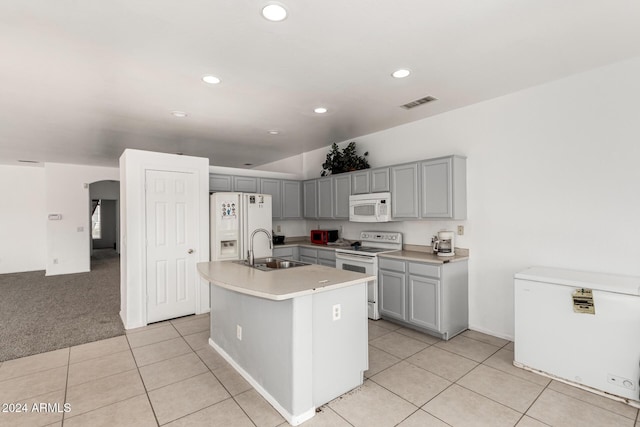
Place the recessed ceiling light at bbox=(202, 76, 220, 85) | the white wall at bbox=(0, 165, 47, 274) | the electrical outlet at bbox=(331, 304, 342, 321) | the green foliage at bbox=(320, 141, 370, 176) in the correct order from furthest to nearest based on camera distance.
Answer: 1. the white wall at bbox=(0, 165, 47, 274)
2. the green foliage at bbox=(320, 141, 370, 176)
3. the recessed ceiling light at bbox=(202, 76, 220, 85)
4. the electrical outlet at bbox=(331, 304, 342, 321)

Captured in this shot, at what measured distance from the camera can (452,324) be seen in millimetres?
3443

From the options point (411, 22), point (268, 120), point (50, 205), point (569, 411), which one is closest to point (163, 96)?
point (268, 120)

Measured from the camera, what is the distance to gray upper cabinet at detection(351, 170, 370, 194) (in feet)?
14.8

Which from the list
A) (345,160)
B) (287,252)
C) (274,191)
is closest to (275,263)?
(287,252)

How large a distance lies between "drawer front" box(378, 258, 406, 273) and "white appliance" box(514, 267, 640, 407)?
1231mm

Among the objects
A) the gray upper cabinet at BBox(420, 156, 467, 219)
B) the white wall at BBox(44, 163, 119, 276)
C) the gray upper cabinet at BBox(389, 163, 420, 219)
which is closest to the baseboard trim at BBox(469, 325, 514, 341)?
the gray upper cabinet at BBox(420, 156, 467, 219)

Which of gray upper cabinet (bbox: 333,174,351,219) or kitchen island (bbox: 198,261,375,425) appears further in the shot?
gray upper cabinet (bbox: 333,174,351,219)

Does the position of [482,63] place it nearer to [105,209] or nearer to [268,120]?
[268,120]

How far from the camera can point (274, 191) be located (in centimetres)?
556

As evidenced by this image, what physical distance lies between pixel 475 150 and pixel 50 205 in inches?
342

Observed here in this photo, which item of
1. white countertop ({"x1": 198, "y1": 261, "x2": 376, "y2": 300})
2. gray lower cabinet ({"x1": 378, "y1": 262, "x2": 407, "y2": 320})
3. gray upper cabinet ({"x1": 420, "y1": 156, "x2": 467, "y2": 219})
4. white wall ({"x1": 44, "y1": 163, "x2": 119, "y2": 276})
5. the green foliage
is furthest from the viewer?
white wall ({"x1": 44, "y1": 163, "x2": 119, "y2": 276})

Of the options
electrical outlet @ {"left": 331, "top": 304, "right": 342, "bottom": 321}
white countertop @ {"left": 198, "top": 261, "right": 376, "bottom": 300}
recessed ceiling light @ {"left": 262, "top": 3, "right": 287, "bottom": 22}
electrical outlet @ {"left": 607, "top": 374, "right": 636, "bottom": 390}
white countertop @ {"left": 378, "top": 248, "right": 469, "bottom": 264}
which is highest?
recessed ceiling light @ {"left": 262, "top": 3, "right": 287, "bottom": 22}

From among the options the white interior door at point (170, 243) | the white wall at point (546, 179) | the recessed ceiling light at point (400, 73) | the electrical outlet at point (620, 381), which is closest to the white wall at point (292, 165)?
the white interior door at point (170, 243)

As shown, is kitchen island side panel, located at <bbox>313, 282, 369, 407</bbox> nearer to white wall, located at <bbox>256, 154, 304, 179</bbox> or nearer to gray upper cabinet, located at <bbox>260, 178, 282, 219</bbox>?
gray upper cabinet, located at <bbox>260, 178, 282, 219</bbox>
